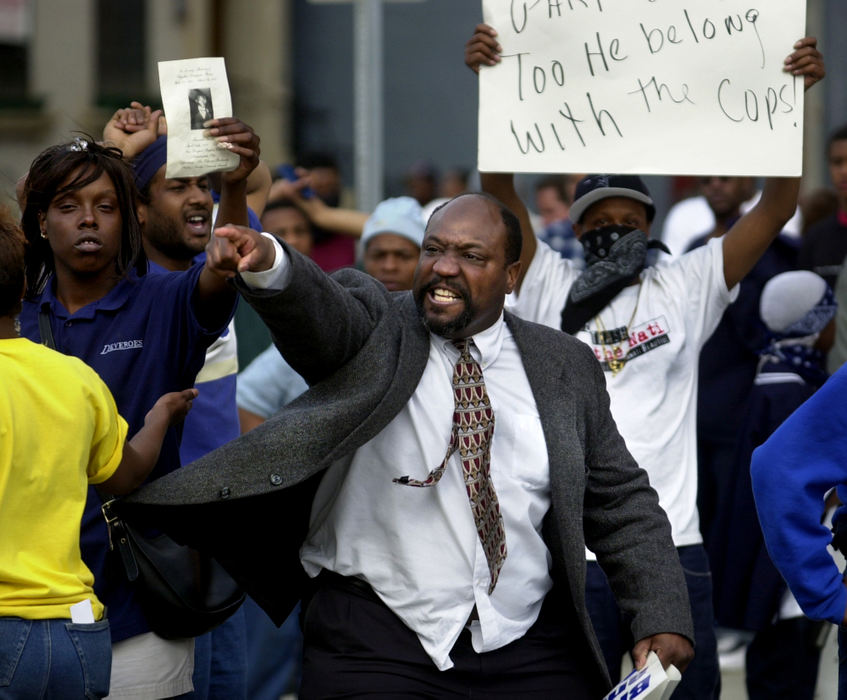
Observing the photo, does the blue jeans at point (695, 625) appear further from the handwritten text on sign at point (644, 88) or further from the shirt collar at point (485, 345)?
the handwritten text on sign at point (644, 88)

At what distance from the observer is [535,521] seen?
3930mm

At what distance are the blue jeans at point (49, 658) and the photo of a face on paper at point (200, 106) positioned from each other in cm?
119

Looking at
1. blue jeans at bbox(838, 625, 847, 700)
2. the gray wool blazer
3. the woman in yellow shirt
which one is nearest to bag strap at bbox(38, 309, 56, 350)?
the woman in yellow shirt

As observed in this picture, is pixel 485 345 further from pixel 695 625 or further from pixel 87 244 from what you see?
pixel 695 625

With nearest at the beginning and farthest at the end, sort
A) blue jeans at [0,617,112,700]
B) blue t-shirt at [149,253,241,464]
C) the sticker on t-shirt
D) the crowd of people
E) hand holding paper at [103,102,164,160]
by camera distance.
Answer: blue jeans at [0,617,112,700]
the crowd of people
hand holding paper at [103,102,164,160]
blue t-shirt at [149,253,241,464]
the sticker on t-shirt

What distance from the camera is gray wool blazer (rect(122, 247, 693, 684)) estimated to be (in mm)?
3611

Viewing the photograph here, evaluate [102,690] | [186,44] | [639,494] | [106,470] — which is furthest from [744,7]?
[186,44]

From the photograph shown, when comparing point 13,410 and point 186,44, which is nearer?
point 13,410

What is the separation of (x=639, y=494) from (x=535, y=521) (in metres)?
0.33

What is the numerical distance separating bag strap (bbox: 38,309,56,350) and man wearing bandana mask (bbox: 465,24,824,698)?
5.60ft

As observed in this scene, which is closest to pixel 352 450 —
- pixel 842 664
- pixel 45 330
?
pixel 45 330

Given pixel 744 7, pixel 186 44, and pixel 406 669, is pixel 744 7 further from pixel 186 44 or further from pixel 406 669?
pixel 186 44

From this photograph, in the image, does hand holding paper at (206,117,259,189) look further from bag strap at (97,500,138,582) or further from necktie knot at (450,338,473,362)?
bag strap at (97,500,138,582)

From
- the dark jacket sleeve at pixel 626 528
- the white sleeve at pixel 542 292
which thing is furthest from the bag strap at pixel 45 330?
the white sleeve at pixel 542 292
